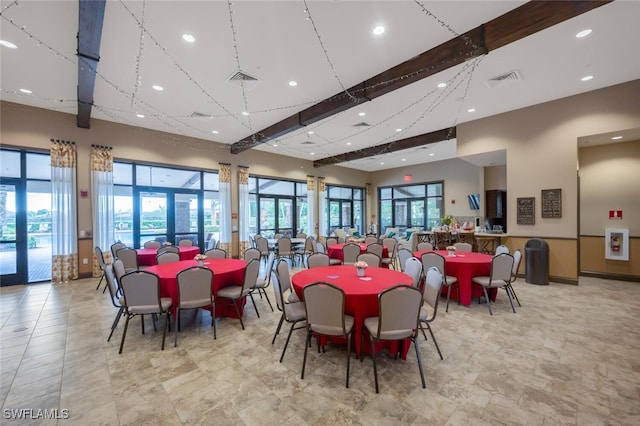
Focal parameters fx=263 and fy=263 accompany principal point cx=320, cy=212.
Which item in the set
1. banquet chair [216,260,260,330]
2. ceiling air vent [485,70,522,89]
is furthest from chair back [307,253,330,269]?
ceiling air vent [485,70,522,89]

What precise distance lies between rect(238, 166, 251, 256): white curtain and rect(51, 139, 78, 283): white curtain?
4058mm

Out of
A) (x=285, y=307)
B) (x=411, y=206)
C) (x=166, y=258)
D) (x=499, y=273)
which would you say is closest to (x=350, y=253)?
(x=499, y=273)

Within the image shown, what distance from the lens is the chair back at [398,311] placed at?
228cm

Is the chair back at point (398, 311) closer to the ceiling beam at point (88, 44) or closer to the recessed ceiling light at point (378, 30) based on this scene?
the recessed ceiling light at point (378, 30)

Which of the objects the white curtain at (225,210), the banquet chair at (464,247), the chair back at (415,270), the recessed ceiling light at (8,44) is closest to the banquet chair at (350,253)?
the chair back at (415,270)

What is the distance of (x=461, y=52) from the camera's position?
11.7ft

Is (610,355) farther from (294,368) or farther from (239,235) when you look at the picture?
(239,235)

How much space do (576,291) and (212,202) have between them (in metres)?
9.38

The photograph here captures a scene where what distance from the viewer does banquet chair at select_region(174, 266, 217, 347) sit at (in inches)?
124

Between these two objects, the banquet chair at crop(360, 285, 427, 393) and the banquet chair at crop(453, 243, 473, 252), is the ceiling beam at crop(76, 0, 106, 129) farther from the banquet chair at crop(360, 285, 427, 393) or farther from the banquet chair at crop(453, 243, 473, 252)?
the banquet chair at crop(453, 243, 473, 252)

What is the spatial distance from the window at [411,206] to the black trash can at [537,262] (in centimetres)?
566

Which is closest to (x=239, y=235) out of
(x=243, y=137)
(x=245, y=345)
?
(x=243, y=137)

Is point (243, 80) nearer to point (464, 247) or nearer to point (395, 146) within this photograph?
point (464, 247)

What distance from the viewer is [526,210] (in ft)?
19.9
